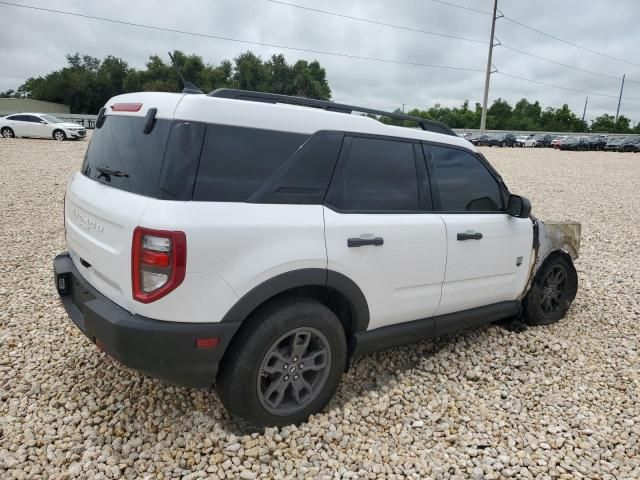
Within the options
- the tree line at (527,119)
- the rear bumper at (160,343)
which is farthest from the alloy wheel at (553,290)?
the tree line at (527,119)

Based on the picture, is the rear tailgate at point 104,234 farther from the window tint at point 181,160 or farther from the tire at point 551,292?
the tire at point 551,292

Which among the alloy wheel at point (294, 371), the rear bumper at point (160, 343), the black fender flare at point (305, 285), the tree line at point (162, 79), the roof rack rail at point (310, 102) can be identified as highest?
the tree line at point (162, 79)

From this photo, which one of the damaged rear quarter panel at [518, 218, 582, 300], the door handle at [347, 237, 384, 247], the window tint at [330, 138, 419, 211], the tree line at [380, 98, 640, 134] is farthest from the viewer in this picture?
the tree line at [380, 98, 640, 134]

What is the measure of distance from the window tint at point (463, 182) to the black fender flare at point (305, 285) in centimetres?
98

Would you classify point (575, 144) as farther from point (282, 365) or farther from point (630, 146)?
point (282, 365)

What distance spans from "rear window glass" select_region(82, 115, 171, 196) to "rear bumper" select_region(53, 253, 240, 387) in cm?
63

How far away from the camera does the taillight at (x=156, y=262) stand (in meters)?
2.12

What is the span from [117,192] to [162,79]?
5662 cm

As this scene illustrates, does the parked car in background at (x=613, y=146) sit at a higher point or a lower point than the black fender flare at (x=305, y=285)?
higher

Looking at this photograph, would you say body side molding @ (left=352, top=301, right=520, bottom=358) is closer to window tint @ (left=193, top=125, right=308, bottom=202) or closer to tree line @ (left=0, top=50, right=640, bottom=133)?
window tint @ (left=193, top=125, right=308, bottom=202)

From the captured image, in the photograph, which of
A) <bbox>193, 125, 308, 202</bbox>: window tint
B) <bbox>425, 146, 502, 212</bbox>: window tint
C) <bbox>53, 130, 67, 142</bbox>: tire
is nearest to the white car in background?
<bbox>53, 130, 67, 142</bbox>: tire

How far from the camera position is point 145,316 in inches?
87.9

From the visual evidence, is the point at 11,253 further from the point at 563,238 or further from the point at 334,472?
the point at 563,238

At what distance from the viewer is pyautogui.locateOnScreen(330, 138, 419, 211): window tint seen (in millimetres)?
2750
